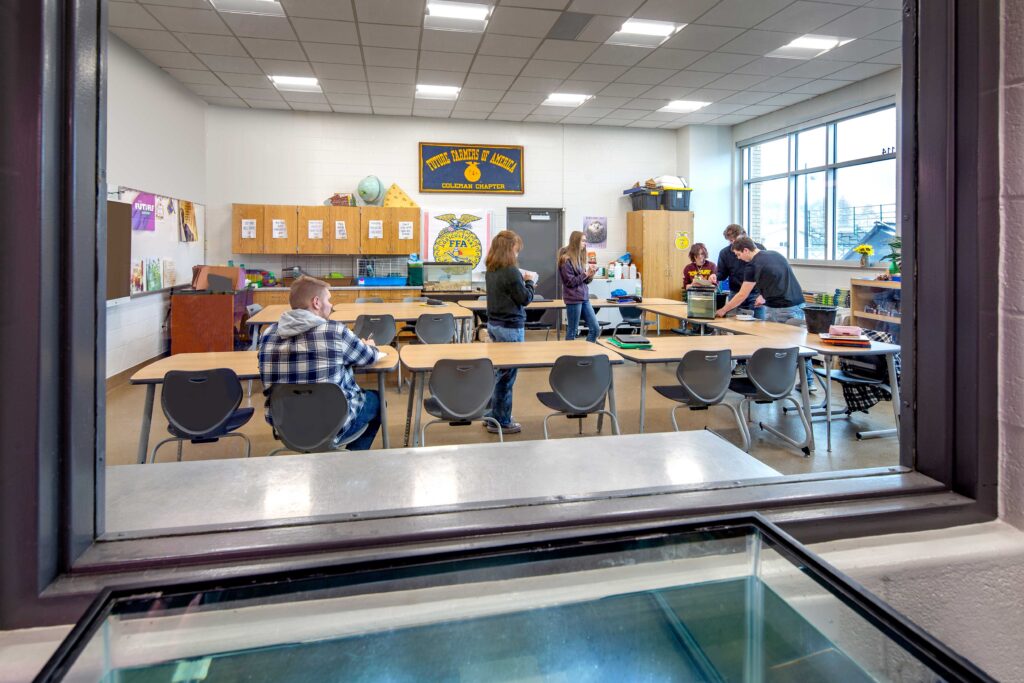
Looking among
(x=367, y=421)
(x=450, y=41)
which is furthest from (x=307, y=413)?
(x=450, y=41)

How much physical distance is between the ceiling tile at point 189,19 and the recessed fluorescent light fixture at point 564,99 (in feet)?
12.8

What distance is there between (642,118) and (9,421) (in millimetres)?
9456

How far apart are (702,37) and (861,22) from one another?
4.44 ft

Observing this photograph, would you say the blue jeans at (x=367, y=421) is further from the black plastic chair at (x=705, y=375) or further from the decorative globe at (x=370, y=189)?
the decorative globe at (x=370, y=189)

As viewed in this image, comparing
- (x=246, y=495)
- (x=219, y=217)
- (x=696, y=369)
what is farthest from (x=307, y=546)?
(x=219, y=217)

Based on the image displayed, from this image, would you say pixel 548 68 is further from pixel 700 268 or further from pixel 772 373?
pixel 772 373

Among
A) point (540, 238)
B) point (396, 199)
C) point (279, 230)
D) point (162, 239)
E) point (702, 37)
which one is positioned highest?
point (702, 37)

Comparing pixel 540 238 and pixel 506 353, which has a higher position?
pixel 540 238

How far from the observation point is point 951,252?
1.12m

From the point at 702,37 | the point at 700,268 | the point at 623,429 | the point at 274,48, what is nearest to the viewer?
the point at 623,429

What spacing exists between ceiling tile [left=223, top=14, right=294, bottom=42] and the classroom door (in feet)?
14.8

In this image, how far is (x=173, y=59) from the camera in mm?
6543

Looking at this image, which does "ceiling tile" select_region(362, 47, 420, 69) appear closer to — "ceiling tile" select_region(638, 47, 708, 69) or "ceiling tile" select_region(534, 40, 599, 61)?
"ceiling tile" select_region(534, 40, 599, 61)

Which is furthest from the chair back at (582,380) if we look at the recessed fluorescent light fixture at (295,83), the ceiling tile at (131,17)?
the recessed fluorescent light fixture at (295,83)
